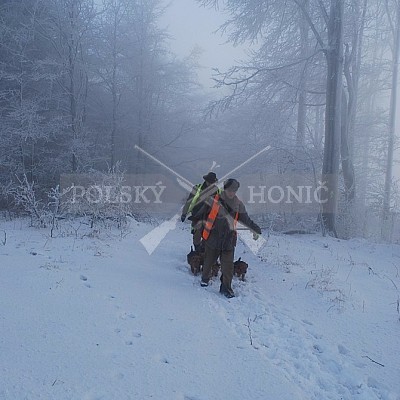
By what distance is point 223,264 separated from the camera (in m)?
5.34

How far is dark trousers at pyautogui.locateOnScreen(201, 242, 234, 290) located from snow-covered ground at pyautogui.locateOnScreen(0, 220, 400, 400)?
0.24 meters

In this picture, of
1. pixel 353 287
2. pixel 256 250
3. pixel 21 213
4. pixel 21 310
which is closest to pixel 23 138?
pixel 21 213

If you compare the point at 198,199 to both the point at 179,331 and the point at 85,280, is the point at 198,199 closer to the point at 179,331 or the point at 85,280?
the point at 85,280

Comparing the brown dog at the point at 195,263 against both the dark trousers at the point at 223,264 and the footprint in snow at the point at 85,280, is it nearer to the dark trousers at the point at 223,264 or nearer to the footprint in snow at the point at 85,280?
the dark trousers at the point at 223,264

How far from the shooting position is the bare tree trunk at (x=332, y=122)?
11195 millimetres

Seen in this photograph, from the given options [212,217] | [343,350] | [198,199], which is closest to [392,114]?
[198,199]

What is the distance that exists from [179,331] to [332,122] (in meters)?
9.69

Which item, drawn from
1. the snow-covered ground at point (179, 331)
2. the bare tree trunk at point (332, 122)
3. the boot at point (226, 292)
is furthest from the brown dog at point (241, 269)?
the bare tree trunk at point (332, 122)

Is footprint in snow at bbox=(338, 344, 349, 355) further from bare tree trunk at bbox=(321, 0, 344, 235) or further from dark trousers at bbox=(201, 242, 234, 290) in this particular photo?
bare tree trunk at bbox=(321, 0, 344, 235)

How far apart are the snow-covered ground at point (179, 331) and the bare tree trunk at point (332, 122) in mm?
5135

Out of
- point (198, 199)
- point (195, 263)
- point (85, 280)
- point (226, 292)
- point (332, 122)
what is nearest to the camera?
point (85, 280)

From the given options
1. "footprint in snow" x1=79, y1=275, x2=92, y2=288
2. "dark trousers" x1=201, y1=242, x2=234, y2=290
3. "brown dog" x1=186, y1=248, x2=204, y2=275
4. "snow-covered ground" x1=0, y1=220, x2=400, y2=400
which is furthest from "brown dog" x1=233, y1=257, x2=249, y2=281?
"footprint in snow" x1=79, y1=275, x2=92, y2=288

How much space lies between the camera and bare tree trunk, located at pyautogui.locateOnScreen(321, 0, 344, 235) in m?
11.2

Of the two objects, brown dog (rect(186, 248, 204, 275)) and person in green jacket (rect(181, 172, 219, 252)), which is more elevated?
person in green jacket (rect(181, 172, 219, 252))
